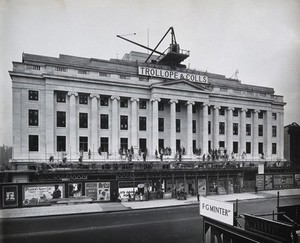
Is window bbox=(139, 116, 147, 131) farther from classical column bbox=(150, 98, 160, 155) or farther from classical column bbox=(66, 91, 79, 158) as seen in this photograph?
classical column bbox=(66, 91, 79, 158)

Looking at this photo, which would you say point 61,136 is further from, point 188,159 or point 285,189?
point 285,189

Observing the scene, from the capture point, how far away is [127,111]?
40.8 metres

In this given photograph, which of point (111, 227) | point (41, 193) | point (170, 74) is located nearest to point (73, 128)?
point (41, 193)

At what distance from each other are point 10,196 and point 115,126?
57.9 ft

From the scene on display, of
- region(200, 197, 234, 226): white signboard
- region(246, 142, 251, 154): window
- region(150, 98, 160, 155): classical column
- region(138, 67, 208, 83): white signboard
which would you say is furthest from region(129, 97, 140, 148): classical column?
region(200, 197, 234, 226): white signboard

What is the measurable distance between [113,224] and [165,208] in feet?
29.2

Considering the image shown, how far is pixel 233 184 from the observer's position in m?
40.6

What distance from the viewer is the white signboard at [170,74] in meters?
42.4

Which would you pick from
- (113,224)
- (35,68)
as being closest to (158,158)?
(113,224)

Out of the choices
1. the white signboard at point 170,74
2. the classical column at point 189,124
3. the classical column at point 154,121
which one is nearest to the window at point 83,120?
the classical column at point 154,121

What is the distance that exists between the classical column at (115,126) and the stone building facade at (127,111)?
159 mm

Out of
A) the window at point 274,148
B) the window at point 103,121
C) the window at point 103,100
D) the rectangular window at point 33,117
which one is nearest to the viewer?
the rectangular window at point 33,117

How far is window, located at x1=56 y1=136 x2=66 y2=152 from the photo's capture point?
118 ft

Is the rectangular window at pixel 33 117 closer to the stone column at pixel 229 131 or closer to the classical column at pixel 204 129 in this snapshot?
the classical column at pixel 204 129
